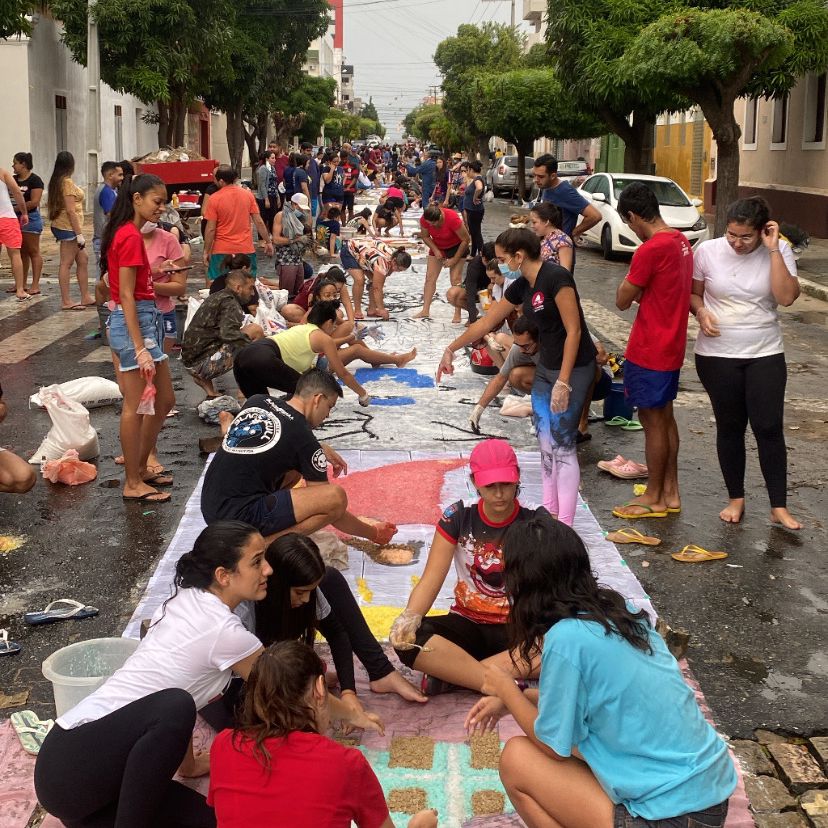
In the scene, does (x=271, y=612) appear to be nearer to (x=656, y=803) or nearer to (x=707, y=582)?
(x=656, y=803)

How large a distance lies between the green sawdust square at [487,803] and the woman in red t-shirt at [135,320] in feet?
11.5

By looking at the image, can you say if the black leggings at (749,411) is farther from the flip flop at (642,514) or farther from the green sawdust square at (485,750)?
the green sawdust square at (485,750)

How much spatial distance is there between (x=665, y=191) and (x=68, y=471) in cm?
1521

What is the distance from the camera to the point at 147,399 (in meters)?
6.51

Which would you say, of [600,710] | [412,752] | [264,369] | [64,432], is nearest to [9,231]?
[64,432]

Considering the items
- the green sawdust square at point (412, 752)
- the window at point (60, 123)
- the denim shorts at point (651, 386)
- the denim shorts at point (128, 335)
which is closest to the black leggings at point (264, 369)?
the denim shorts at point (128, 335)

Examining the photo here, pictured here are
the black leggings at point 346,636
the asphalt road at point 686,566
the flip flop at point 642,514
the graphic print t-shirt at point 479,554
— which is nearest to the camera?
the black leggings at point 346,636

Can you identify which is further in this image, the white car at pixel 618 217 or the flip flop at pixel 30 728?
the white car at pixel 618 217

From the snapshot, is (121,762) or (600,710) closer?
(600,710)

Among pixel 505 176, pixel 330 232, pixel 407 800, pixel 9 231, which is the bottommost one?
pixel 407 800

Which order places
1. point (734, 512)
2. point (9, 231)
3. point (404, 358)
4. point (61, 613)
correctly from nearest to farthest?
point (61, 613)
point (734, 512)
point (404, 358)
point (9, 231)

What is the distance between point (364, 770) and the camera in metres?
2.80

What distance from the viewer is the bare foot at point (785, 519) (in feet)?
19.8

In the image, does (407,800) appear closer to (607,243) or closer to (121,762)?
(121,762)
